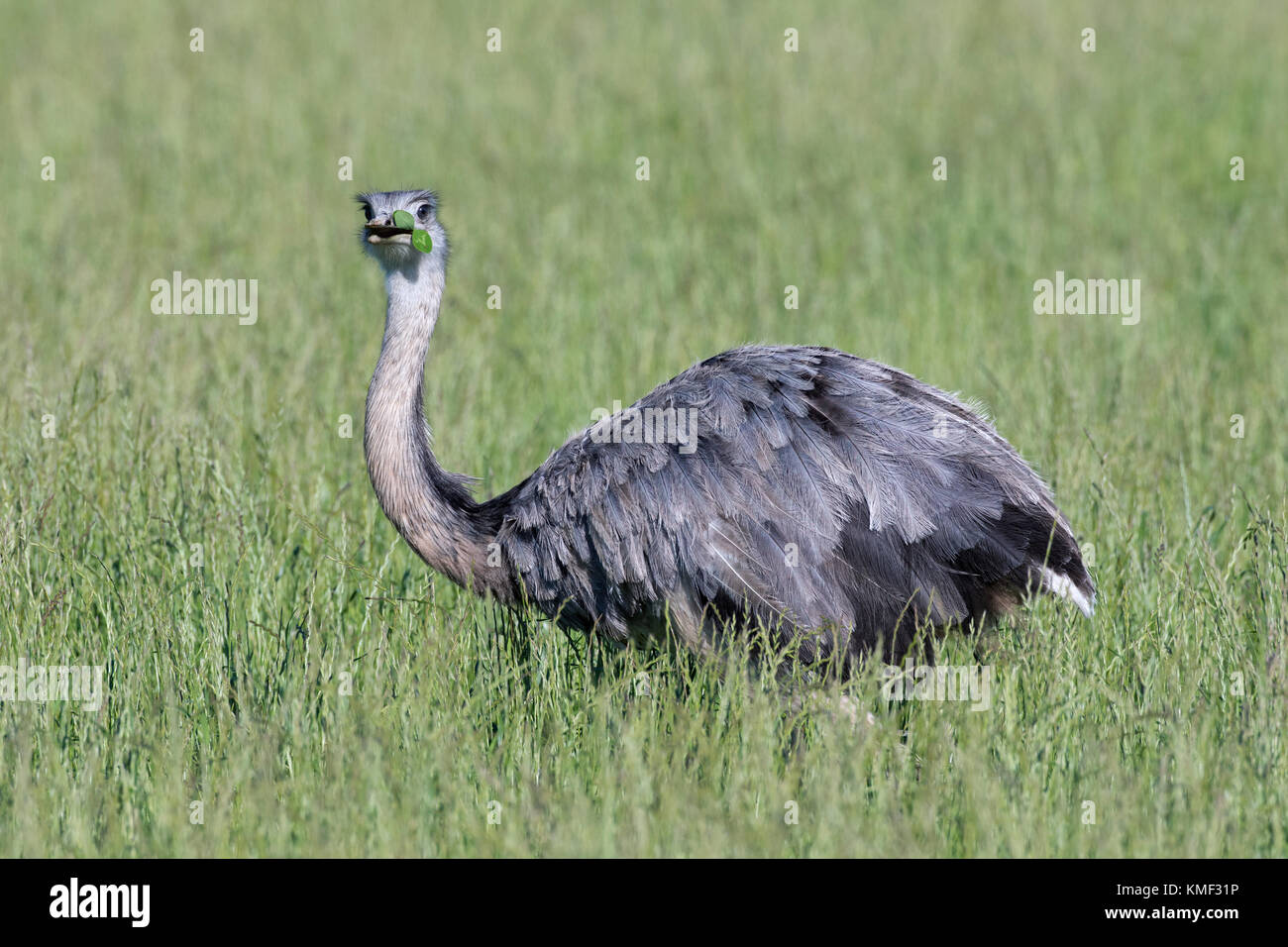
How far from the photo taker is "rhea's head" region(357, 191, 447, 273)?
5969mm

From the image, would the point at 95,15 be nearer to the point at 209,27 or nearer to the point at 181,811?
the point at 209,27

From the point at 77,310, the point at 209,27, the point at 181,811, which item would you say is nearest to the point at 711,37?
the point at 209,27

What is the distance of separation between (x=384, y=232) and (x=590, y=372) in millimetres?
3341

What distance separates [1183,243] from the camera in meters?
11.4

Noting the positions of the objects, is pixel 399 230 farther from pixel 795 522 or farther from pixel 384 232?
pixel 795 522

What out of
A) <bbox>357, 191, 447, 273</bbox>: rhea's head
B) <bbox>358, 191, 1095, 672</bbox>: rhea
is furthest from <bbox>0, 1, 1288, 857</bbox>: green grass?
<bbox>357, 191, 447, 273</bbox>: rhea's head

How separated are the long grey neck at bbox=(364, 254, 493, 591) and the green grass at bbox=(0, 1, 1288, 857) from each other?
246mm

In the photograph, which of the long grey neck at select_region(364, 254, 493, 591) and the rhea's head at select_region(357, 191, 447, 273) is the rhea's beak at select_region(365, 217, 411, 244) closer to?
the rhea's head at select_region(357, 191, 447, 273)

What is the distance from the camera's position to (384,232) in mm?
5953

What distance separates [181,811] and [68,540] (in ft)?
8.20

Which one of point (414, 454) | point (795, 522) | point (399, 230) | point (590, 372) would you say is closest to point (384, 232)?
point (399, 230)

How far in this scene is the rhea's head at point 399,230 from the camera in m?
5.97

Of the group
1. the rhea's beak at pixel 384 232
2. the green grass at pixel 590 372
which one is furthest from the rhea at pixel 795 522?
the green grass at pixel 590 372
